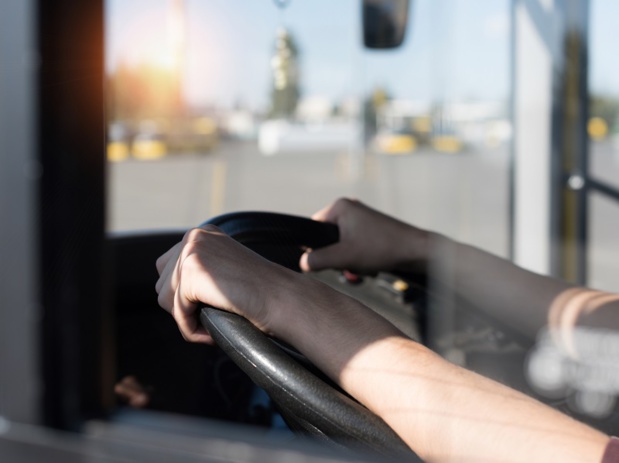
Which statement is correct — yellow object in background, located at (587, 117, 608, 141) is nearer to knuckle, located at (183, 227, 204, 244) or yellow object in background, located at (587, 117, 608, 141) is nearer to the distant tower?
the distant tower

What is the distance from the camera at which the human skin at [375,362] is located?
89 centimetres

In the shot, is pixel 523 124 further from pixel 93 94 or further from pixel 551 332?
pixel 93 94

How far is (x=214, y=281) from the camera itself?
3.49ft

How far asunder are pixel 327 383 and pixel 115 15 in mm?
510

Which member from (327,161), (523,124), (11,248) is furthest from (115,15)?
(327,161)

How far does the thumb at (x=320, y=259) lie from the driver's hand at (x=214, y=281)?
384 mm

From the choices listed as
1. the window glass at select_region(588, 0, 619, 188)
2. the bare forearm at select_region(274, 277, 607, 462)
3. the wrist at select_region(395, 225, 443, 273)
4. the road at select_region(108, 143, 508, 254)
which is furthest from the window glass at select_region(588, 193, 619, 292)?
the bare forearm at select_region(274, 277, 607, 462)

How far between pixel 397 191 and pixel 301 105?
490mm

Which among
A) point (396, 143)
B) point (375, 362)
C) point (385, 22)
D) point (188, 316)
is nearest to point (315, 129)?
point (396, 143)

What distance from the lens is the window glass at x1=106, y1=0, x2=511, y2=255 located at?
1.39 m

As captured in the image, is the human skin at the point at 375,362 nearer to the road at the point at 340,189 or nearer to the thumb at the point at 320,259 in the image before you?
the thumb at the point at 320,259

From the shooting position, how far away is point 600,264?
2.59 metres

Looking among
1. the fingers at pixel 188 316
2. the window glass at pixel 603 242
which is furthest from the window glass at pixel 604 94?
the fingers at pixel 188 316

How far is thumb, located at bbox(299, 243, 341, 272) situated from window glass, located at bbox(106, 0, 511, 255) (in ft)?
0.41
